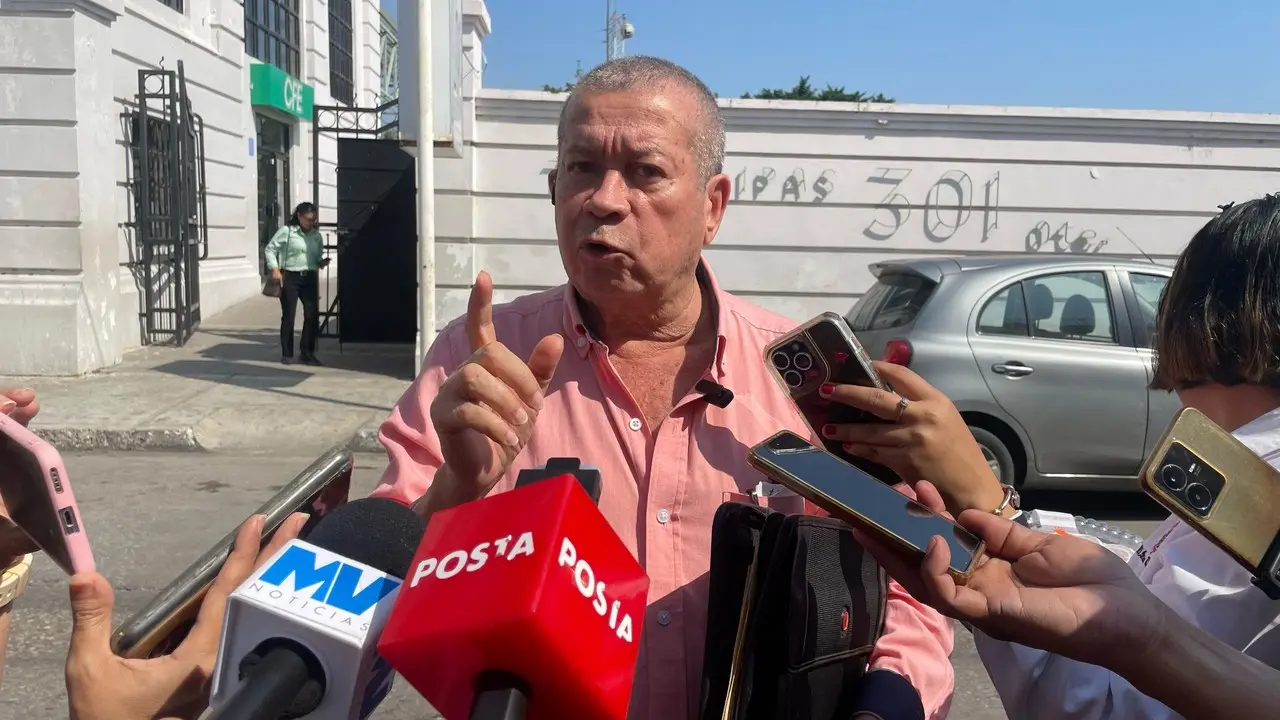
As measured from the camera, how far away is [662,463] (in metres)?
1.78

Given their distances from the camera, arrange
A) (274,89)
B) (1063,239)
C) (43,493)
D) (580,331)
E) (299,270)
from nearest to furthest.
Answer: (43,493), (580,331), (299,270), (1063,239), (274,89)

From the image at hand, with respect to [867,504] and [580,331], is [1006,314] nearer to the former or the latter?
[580,331]

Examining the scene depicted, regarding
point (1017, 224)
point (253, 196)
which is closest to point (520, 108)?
point (1017, 224)

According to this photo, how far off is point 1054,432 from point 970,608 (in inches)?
197

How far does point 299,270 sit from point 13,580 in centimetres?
927

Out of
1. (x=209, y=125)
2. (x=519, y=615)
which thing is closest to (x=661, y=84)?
(x=519, y=615)

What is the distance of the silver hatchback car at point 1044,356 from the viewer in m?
5.62

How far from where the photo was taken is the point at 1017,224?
10.5 metres

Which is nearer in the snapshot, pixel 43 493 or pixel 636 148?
pixel 43 493

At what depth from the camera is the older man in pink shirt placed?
1668mm

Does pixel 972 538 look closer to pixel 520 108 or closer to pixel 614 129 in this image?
pixel 614 129

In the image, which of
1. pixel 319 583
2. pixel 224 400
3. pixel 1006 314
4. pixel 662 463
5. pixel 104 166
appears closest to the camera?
pixel 319 583

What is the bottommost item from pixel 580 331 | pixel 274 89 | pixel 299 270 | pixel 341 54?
pixel 299 270

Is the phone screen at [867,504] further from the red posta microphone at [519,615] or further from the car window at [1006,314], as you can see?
the car window at [1006,314]
